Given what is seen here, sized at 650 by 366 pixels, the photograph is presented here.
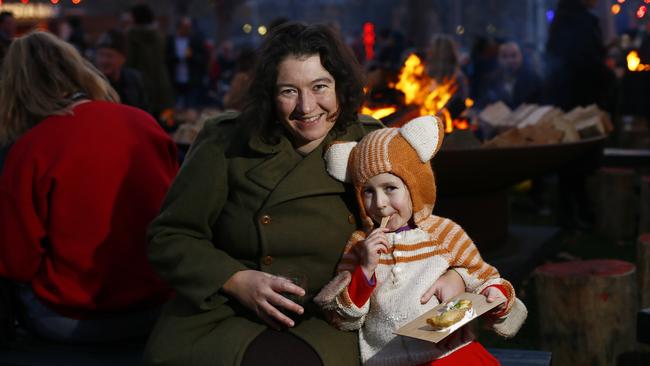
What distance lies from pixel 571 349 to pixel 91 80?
8.53 ft

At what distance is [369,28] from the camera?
85.2 feet

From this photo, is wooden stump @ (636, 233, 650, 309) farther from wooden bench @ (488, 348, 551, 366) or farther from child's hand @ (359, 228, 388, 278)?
child's hand @ (359, 228, 388, 278)

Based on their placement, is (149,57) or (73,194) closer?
(73,194)

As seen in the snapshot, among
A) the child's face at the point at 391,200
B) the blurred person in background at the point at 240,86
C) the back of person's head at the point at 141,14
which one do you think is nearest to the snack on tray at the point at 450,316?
the child's face at the point at 391,200

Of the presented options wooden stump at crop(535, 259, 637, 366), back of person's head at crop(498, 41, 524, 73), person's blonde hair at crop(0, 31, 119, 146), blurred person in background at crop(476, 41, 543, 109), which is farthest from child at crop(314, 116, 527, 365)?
back of person's head at crop(498, 41, 524, 73)

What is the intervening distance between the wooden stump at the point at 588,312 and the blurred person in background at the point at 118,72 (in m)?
4.38

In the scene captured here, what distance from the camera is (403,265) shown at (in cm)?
335

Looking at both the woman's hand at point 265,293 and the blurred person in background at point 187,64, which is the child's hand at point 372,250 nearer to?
the woman's hand at point 265,293

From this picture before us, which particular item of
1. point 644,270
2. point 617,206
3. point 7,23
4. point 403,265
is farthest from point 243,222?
point 7,23

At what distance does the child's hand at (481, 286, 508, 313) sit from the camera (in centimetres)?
327

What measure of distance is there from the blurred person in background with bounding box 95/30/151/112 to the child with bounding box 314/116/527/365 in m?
5.35

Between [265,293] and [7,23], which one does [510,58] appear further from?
[265,293]

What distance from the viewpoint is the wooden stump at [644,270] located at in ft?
18.8

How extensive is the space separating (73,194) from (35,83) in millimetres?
504
